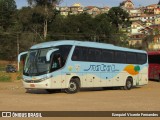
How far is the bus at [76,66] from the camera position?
22828 millimetres

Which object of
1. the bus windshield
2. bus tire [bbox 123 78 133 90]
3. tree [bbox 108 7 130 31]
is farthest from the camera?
tree [bbox 108 7 130 31]

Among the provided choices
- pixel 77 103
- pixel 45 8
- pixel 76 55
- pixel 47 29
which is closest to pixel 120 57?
pixel 76 55

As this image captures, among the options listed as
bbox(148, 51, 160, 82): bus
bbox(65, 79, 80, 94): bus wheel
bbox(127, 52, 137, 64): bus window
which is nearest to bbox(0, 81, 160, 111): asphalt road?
bbox(65, 79, 80, 94): bus wheel

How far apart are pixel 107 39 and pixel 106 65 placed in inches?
2458

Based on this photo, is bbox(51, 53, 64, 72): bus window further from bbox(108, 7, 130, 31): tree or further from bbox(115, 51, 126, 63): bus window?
bbox(108, 7, 130, 31): tree

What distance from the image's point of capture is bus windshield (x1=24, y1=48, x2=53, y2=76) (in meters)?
22.8

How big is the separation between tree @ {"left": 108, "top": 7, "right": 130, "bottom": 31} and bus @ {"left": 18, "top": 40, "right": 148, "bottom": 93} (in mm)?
74349

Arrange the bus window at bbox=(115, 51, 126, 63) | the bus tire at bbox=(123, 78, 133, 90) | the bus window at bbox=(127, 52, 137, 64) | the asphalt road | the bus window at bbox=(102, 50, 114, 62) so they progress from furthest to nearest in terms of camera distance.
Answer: the bus window at bbox=(127, 52, 137, 64), the bus tire at bbox=(123, 78, 133, 90), the bus window at bbox=(115, 51, 126, 63), the bus window at bbox=(102, 50, 114, 62), the asphalt road

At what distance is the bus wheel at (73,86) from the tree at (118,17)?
79.0m

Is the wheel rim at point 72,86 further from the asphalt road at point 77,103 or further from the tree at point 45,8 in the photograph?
the tree at point 45,8

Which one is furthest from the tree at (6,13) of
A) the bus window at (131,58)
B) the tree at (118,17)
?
Result: the bus window at (131,58)

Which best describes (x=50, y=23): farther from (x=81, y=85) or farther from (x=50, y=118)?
(x=50, y=118)

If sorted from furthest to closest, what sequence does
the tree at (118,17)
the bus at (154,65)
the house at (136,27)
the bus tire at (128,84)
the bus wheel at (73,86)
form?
the house at (136,27) < the tree at (118,17) < the bus at (154,65) < the bus tire at (128,84) < the bus wheel at (73,86)

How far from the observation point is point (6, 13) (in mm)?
96000
